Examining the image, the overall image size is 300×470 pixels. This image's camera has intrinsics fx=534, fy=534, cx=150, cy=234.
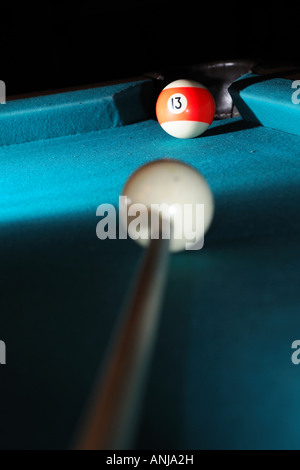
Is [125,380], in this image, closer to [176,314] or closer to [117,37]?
[176,314]

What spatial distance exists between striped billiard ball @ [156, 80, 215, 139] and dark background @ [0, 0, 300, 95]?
2585mm

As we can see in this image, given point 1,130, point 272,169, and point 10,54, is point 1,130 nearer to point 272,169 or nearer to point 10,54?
point 272,169

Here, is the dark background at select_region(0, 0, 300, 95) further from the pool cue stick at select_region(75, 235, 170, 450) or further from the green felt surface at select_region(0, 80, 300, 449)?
the pool cue stick at select_region(75, 235, 170, 450)

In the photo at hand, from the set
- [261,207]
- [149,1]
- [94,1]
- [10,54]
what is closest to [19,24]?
[10,54]

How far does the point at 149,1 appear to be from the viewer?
4.89 m

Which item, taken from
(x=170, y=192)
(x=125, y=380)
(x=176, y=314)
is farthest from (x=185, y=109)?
(x=125, y=380)

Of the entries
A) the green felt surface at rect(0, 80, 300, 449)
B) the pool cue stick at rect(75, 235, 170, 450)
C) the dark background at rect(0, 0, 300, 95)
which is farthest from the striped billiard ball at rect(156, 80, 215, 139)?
the dark background at rect(0, 0, 300, 95)

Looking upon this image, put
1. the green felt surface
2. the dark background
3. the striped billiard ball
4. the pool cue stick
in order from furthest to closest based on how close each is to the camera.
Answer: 1. the dark background
2. the striped billiard ball
3. the green felt surface
4. the pool cue stick

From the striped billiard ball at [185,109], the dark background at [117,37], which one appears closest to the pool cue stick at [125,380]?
the striped billiard ball at [185,109]

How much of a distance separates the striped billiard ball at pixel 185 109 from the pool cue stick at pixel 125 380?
1631 mm

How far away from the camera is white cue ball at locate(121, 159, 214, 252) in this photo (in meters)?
1.33

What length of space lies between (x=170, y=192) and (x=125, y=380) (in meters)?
0.73

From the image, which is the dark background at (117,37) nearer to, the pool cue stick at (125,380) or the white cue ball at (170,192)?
the white cue ball at (170,192)

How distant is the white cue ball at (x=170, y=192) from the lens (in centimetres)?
133
